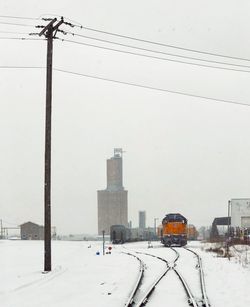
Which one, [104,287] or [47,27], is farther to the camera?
[47,27]

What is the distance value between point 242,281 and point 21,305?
7.84 metres

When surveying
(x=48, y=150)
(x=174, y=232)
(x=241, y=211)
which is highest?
(x=48, y=150)

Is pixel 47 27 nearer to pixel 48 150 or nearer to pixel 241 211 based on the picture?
pixel 48 150

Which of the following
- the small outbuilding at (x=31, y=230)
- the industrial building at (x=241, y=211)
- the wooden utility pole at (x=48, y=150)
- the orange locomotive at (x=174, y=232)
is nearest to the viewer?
the wooden utility pole at (x=48, y=150)

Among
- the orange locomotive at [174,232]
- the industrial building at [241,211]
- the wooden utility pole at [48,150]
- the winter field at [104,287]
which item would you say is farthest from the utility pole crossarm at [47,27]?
the industrial building at [241,211]

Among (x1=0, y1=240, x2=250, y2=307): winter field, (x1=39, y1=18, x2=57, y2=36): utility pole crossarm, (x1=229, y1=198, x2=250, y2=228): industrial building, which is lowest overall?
(x1=0, y1=240, x2=250, y2=307): winter field

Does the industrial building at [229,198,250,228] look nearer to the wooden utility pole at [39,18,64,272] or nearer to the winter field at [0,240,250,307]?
the winter field at [0,240,250,307]

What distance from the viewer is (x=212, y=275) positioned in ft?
63.8

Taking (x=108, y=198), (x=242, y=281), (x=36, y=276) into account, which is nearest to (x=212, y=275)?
(x=242, y=281)

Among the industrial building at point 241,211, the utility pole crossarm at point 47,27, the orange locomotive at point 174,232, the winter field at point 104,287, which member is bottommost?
the winter field at point 104,287

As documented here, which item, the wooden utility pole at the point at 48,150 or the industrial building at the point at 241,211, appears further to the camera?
the industrial building at the point at 241,211

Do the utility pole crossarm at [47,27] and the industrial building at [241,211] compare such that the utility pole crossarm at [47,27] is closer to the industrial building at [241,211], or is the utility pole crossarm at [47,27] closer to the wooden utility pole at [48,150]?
the wooden utility pole at [48,150]

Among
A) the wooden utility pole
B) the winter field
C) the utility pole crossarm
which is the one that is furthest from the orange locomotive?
the utility pole crossarm

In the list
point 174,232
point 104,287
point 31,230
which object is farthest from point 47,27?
point 31,230
